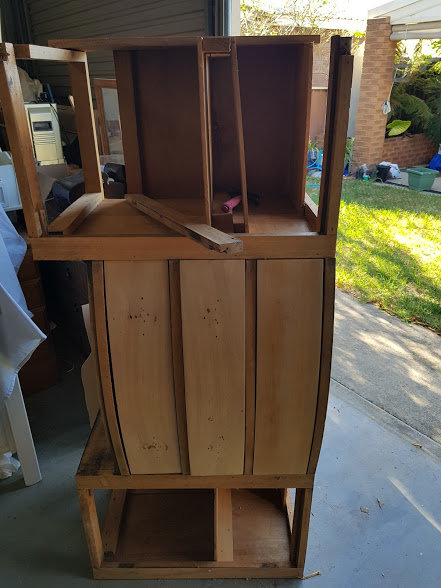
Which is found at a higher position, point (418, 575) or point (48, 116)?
point (48, 116)

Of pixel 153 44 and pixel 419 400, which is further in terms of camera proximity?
pixel 419 400

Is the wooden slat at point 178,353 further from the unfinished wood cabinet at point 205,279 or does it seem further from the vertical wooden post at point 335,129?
the vertical wooden post at point 335,129

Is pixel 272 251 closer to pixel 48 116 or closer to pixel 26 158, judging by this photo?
pixel 26 158

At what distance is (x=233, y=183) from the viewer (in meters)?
1.74

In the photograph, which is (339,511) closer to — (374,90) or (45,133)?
(45,133)

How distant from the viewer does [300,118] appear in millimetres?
1507

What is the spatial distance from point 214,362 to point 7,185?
1855 mm

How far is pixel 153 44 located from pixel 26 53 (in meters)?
0.32

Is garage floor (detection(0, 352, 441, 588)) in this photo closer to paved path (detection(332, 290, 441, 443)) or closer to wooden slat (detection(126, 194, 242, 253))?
paved path (detection(332, 290, 441, 443))

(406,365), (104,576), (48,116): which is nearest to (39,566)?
(104,576)

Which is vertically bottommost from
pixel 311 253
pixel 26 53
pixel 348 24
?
pixel 311 253

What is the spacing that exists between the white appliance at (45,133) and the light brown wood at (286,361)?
326 centimetres

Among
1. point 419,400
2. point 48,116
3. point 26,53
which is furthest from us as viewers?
point 48,116

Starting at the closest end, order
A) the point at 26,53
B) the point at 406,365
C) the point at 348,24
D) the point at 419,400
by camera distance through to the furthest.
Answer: the point at 26,53, the point at 419,400, the point at 406,365, the point at 348,24
